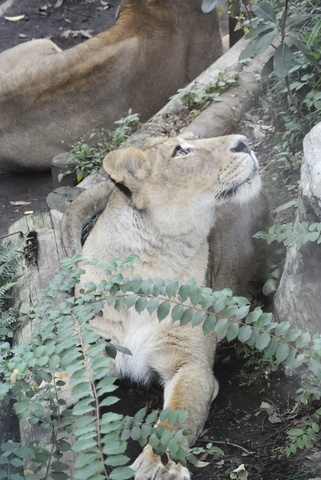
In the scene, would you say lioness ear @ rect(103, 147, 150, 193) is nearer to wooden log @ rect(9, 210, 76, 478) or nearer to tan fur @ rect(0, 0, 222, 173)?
wooden log @ rect(9, 210, 76, 478)

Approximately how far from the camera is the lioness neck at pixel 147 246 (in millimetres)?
4469

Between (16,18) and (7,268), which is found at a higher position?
(7,268)

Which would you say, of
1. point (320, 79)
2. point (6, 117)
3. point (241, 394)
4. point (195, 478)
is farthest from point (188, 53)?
point (195, 478)

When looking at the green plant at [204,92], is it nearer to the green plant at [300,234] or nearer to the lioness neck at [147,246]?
the lioness neck at [147,246]

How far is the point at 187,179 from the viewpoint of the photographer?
4.49 m

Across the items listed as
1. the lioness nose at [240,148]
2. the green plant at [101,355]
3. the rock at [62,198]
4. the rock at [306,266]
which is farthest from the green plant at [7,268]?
the green plant at [101,355]

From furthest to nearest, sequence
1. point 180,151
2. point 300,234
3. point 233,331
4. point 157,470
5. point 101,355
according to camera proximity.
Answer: point 180,151 → point 300,234 → point 157,470 → point 233,331 → point 101,355

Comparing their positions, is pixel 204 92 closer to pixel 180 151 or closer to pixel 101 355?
pixel 180 151

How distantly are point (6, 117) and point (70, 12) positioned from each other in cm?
470

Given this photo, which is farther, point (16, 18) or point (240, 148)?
point (16, 18)

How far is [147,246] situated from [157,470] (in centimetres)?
138

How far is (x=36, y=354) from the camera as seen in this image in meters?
3.06

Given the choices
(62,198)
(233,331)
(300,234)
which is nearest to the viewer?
(233,331)

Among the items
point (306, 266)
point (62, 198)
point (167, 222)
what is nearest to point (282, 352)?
point (306, 266)
